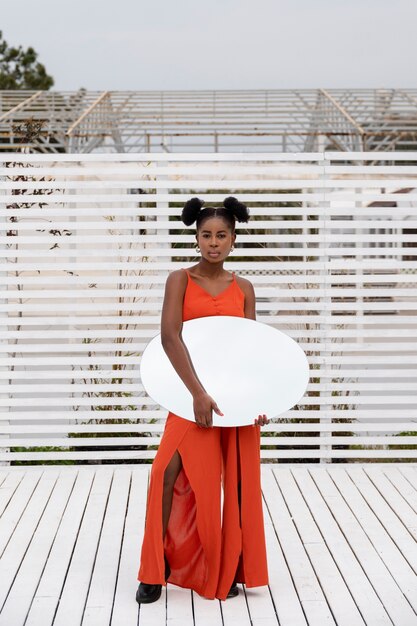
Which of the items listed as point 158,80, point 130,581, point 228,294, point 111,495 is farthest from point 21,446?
point 158,80

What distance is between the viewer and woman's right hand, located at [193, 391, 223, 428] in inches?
154

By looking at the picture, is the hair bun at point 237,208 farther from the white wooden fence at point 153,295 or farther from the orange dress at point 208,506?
the white wooden fence at point 153,295

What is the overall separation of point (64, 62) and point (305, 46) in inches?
375

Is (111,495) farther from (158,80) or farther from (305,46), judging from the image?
(158,80)

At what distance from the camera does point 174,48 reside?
28547 mm

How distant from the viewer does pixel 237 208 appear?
4031 mm

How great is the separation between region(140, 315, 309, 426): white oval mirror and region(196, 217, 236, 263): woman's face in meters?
0.24

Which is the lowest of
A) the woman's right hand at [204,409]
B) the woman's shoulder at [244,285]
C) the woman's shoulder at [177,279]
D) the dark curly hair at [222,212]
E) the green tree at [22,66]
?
the woman's right hand at [204,409]

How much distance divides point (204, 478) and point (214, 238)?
94 cm

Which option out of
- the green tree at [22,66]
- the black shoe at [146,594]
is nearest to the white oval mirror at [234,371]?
the black shoe at [146,594]

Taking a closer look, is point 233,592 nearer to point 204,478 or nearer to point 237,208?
point 204,478

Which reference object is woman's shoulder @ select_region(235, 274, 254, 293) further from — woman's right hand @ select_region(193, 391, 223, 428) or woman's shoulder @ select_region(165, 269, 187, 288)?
woman's right hand @ select_region(193, 391, 223, 428)

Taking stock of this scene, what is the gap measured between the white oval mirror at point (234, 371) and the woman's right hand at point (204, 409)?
0.11 feet

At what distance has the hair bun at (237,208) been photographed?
13.2 feet
